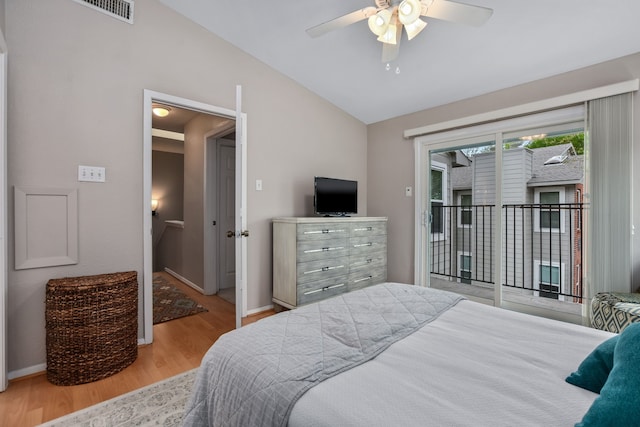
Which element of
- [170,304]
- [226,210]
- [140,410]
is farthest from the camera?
[226,210]

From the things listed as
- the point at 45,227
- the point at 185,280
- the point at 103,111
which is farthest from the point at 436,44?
the point at 185,280

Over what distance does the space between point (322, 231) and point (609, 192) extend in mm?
2446

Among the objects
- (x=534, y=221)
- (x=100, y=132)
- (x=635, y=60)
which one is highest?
(x=635, y=60)

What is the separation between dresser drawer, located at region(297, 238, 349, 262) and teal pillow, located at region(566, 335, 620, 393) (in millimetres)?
2181

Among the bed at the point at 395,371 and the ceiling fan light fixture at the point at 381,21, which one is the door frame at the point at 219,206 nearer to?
the ceiling fan light fixture at the point at 381,21

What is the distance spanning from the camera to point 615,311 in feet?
6.19

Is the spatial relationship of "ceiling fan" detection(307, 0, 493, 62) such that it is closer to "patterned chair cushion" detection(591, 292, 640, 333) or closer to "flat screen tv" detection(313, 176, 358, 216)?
"flat screen tv" detection(313, 176, 358, 216)

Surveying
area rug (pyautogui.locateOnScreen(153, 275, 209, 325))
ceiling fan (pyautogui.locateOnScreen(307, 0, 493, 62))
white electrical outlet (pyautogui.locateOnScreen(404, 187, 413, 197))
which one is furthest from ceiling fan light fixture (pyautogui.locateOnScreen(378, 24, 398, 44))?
area rug (pyautogui.locateOnScreen(153, 275, 209, 325))

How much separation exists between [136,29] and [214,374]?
2691 millimetres

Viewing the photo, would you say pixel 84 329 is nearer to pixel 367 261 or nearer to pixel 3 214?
pixel 3 214

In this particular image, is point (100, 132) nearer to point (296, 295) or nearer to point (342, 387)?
point (296, 295)

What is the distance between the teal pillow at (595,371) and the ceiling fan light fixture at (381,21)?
6.21ft

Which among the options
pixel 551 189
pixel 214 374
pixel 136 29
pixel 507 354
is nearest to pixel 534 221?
pixel 551 189

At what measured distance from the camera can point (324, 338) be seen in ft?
3.74
